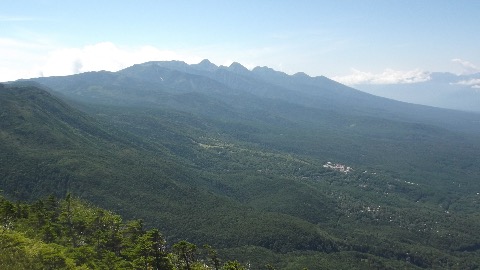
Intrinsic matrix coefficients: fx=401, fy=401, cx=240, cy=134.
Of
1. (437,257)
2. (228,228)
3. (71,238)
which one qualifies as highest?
(71,238)

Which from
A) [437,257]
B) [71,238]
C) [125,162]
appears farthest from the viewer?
[125,162]

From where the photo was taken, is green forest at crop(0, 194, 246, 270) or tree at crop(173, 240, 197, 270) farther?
tree at crop(173, 240, 197, 270)

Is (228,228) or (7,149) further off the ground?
(7,149)

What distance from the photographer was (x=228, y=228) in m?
150

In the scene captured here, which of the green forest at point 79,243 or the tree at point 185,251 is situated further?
the tree at point 185,251

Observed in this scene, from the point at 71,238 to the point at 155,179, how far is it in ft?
369

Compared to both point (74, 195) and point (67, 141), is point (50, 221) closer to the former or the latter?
point (74, 195)

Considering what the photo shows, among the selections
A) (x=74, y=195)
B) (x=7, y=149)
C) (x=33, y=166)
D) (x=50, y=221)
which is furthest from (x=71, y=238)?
(x=7, y=149)

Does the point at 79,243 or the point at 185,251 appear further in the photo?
the point at 79,243

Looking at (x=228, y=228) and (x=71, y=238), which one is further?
(x=228, y=228)

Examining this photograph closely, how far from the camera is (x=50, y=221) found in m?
69.7

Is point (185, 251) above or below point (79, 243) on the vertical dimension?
above

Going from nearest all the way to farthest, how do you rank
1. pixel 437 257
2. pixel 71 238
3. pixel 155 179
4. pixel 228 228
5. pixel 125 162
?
pixel 71 238
pixel 228 228
pixel 437 257
pixel 155 179
pixel 125 162

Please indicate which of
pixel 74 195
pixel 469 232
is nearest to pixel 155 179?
pixel 74 195
